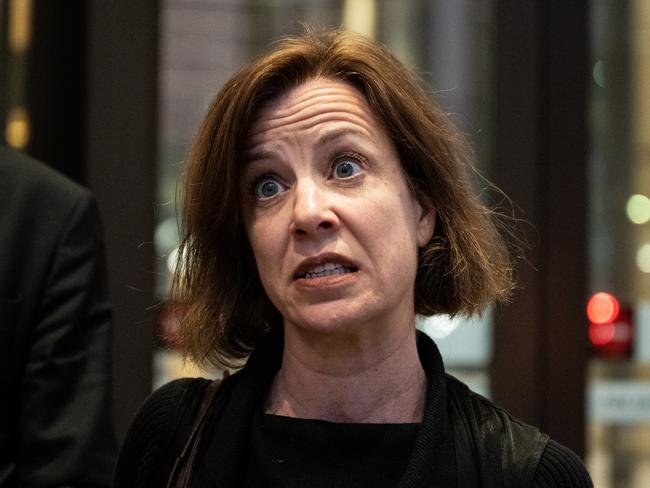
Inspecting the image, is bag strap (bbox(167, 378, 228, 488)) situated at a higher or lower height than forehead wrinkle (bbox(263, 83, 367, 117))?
lower

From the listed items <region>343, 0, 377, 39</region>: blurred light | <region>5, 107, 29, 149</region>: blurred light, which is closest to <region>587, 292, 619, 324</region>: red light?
<region>343, 0, 377, 39</region>: blurred light

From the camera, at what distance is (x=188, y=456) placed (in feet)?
5.90

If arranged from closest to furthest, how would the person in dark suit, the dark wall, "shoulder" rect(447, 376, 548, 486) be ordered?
"shoulder" rect(447, 376, 548, 486)
the person in dark suit
the dark wall

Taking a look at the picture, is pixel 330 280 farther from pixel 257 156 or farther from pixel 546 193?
pixel 546 193

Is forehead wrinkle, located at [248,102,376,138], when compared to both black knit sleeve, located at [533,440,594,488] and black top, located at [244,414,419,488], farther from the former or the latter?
black knit sleeve, located at [533,440,594,488]

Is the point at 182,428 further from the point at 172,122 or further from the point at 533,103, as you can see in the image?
the point at 533,103

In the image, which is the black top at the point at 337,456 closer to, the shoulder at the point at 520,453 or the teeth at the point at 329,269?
the shoulder at the point at 520,453

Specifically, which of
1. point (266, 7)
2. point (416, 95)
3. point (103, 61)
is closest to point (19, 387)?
point (416, 95)

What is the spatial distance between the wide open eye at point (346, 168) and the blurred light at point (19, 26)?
1935 millimetres

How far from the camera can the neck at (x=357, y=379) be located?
1.73m

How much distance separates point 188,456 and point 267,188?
16.6 inches

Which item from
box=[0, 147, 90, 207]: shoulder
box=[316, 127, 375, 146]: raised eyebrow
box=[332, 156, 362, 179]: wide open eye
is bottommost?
box=[0, 147, 90, 207]: shoulder

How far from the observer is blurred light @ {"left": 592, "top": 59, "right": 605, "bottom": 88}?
12.1 feet

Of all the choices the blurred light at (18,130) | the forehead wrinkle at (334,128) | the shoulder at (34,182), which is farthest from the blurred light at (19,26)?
the forehead wrinkle at (334,128)
